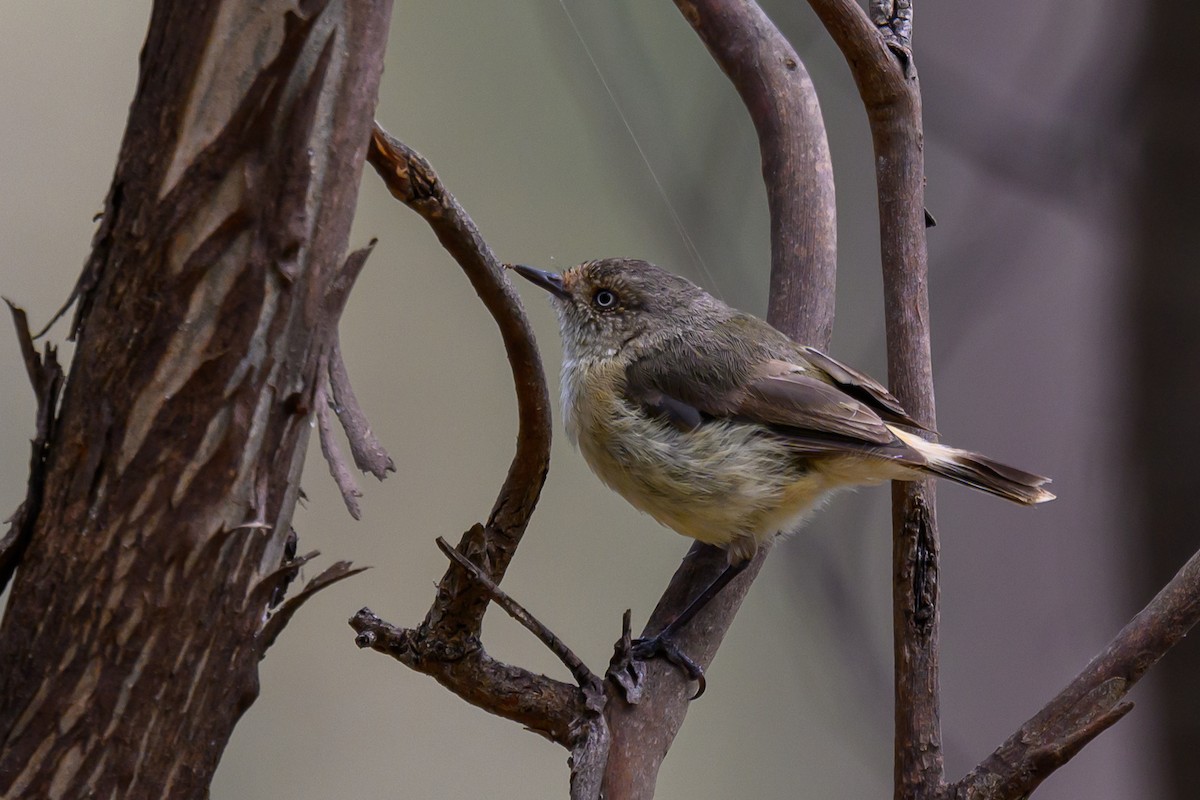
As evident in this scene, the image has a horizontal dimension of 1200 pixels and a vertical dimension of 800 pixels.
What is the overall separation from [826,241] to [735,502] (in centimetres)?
46

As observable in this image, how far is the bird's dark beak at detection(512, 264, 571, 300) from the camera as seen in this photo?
1.50 meters

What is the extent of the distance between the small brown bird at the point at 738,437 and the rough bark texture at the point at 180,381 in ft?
2.05

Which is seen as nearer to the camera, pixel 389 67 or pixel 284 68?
pixel 284 68

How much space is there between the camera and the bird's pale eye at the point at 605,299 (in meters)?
1.52

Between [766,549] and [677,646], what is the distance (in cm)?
Answer: 26

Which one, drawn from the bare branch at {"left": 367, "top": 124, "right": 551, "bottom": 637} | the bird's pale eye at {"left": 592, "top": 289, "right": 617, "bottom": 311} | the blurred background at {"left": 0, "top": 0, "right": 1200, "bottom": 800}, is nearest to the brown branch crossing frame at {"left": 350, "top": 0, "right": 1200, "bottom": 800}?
the bare branch at {"left": 367, "top": 124, "right": 551, "bottom": 637}

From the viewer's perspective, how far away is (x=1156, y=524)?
6.72 feet

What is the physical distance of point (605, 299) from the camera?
1530mm

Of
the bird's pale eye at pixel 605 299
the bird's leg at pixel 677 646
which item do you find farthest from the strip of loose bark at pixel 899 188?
the bird's pale eye at pixel 605 299

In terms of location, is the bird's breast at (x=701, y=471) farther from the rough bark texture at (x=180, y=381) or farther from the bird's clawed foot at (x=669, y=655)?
the rough bark texture at (x=180, y=381)

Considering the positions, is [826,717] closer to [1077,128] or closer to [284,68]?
[1077,128]

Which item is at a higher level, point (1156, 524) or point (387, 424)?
point (387, 424)

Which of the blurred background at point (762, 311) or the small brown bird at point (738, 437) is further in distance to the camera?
the blurred background at point (762, 311)

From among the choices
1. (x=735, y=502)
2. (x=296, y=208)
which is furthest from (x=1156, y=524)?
(x=296, y=208)
